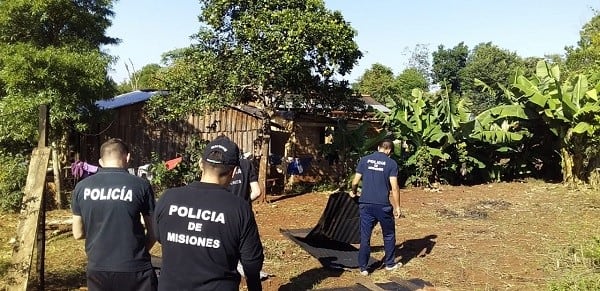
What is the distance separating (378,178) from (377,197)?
221mm

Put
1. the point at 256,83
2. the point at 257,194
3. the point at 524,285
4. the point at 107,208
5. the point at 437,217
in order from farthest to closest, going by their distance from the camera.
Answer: the point at 256,83
the point at 437,217
the point at 524,285
the point at 257,194
the point at 107,208

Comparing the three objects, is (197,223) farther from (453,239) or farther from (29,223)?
(453,239)

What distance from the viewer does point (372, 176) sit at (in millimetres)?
6695

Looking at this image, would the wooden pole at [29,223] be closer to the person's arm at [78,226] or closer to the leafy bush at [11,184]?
the person's arm at [78,226]

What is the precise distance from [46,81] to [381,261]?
7.94m

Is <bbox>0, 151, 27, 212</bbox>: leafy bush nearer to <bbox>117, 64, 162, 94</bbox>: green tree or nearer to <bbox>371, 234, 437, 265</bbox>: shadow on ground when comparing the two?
<bbox>371, 234, 437, 265</bbox>: shadow on ground

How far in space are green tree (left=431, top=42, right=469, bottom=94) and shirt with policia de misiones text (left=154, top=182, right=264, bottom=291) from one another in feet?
159

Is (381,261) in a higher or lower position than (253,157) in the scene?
lower

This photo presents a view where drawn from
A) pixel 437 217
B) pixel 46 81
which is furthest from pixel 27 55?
pixel 437 217

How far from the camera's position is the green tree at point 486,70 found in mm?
42719

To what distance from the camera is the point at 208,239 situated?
293cm

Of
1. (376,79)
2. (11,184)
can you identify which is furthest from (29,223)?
(376,79)

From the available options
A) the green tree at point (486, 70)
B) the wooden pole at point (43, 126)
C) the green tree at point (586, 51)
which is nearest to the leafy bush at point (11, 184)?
the wooden pole at point (43, 126)

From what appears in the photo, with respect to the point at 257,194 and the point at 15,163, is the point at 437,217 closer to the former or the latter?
the point at 257,194
